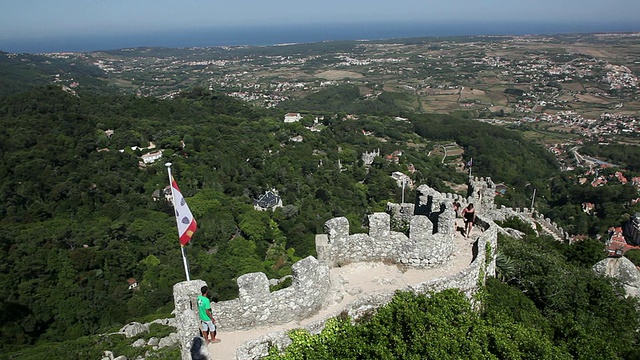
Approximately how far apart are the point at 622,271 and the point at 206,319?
51.5ft

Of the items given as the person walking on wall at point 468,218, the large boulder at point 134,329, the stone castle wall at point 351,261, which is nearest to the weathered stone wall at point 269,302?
the stone castle wall at point 351,261

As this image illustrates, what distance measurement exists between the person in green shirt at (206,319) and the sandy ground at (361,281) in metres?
0.20

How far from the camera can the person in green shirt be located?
7414mm

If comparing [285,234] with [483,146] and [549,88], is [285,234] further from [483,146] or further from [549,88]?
[549,88]

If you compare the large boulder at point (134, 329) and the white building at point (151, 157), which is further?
the white building at point (151, 157)

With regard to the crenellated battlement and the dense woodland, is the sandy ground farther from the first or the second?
the dense woodland

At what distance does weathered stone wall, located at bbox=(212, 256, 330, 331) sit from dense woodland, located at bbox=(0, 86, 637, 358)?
6.13 feet

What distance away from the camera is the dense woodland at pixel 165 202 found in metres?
25.6

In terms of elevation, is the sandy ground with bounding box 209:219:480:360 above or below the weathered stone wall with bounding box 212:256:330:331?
below

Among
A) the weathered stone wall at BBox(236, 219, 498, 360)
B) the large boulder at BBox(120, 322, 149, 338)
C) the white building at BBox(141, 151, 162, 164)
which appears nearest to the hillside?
the white building at BBox(141, 151, 162, 164)

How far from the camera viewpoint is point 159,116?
62.8 metres

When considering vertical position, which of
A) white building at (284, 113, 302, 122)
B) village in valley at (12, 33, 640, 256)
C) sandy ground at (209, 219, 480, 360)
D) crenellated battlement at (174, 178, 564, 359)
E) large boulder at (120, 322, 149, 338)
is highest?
crenellated battlement at (174, 178, 564, 359)

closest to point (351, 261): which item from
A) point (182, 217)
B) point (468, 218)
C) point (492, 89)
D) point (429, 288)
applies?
point (429, 288)

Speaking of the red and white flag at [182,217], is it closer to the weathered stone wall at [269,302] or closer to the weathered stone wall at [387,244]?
the weathered stone wall at [269,302]
